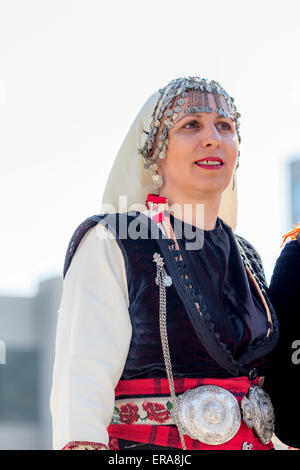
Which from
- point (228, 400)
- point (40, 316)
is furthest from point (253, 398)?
point (40, 316)

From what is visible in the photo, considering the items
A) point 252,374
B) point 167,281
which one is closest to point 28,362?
point 252,374

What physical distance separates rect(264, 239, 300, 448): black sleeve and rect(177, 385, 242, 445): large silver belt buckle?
35cm

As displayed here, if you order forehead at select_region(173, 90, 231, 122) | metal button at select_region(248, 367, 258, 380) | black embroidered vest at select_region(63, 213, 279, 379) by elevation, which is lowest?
metal button at select_region(248, 367, 258, 380)

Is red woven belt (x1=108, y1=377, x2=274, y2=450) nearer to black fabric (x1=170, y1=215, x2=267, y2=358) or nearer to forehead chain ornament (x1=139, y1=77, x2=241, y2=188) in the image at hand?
black fabric (x1=170, y1=215, x2=267, y2=358)

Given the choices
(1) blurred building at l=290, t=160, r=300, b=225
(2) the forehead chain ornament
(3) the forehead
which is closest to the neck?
(2) the forehead chain ornament

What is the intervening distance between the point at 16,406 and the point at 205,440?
27.9m

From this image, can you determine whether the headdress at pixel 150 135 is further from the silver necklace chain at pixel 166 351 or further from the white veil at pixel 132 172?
the silver necklace chain at pixel 166 351

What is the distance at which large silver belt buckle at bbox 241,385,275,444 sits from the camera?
372 cm

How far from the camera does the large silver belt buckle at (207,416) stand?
11.8ft

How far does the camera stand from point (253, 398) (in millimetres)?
3781

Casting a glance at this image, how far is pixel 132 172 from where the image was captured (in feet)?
13.9

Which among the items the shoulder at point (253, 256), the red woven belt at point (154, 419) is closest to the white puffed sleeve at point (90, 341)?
the red woven belt at point (154, 419)

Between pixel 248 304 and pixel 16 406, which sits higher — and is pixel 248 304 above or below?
above
